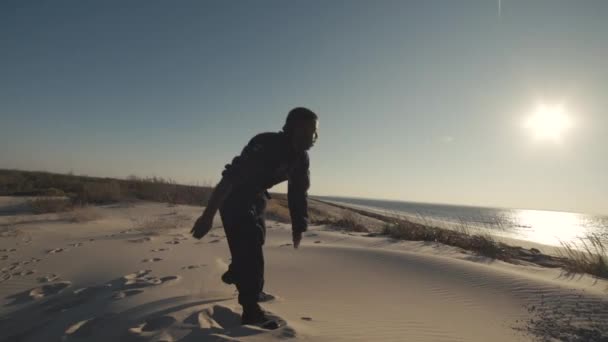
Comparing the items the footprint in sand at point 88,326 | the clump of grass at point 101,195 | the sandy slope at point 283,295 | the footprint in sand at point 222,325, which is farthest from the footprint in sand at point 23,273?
the clump of grass at point 101,195

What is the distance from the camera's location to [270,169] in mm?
2600

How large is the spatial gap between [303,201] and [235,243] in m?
0.73

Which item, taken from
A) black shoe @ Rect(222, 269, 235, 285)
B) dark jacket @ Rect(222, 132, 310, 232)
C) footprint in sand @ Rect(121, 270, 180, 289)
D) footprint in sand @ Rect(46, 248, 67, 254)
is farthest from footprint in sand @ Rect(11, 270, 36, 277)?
dark jacket @ Rect(222, 132, 310, 232)

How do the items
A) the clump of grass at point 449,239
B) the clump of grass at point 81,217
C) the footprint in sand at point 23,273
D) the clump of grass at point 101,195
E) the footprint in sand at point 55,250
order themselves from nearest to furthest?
1. the footprint in sand at point 23,273
2. the footprint in sand at point 55,250
3. the clump of grass at point 449,239
4. the clump of grass at point 81,217
5. the clump of grass at point 101,195

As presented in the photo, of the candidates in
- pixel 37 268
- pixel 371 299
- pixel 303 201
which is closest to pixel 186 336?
pixel 303 201

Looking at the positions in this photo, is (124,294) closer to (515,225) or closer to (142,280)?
(142,280)

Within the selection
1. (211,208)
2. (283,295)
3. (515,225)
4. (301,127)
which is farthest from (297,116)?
(515,225)

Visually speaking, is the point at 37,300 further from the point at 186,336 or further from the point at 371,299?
the point at 371,299

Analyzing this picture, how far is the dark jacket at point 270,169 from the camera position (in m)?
2.47

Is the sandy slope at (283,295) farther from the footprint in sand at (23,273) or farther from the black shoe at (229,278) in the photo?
the black shoe at (229,278)

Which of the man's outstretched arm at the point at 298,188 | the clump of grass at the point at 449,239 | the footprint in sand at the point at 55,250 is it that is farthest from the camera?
the clump of grass at the point at 449,239

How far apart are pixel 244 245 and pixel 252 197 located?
37cm

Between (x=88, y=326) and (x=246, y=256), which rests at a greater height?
(x=246, y=256)

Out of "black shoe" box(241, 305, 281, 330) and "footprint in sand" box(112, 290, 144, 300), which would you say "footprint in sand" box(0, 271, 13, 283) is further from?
"black shoe" box(241, 305, 281, 330)
